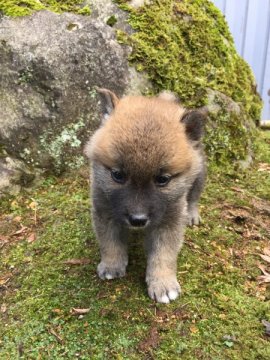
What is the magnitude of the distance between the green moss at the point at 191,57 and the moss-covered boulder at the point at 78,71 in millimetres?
12

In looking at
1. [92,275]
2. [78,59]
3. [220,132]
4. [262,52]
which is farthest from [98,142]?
[262,52]

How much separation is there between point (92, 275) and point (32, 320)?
56 centimetres

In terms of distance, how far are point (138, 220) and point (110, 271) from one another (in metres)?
Answer: 0.75

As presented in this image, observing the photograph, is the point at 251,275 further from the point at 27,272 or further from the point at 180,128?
the point at 27,272

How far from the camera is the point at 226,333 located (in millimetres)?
2967

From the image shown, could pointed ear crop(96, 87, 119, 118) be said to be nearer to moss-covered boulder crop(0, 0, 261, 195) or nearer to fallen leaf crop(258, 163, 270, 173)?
moss-covered boulder crop(0, 0, 261, 195)

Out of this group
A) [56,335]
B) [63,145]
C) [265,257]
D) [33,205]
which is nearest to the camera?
[56,335]

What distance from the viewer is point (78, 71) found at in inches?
179

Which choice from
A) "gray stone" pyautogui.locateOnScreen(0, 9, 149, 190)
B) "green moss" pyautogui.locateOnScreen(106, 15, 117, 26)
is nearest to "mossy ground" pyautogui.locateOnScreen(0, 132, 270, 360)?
"gray stone" pyautogui.locateOnScreen(0, 9, 149, 190)

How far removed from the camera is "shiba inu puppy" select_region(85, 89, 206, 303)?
2.76 m

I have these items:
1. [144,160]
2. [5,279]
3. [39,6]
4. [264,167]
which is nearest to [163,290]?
[144,160]

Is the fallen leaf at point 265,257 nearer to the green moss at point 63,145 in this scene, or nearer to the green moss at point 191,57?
the green moss at point 191,57

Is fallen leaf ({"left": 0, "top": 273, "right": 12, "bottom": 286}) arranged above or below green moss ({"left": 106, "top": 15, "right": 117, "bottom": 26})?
below

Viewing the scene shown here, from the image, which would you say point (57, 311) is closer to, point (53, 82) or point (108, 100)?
point (108, 100)
